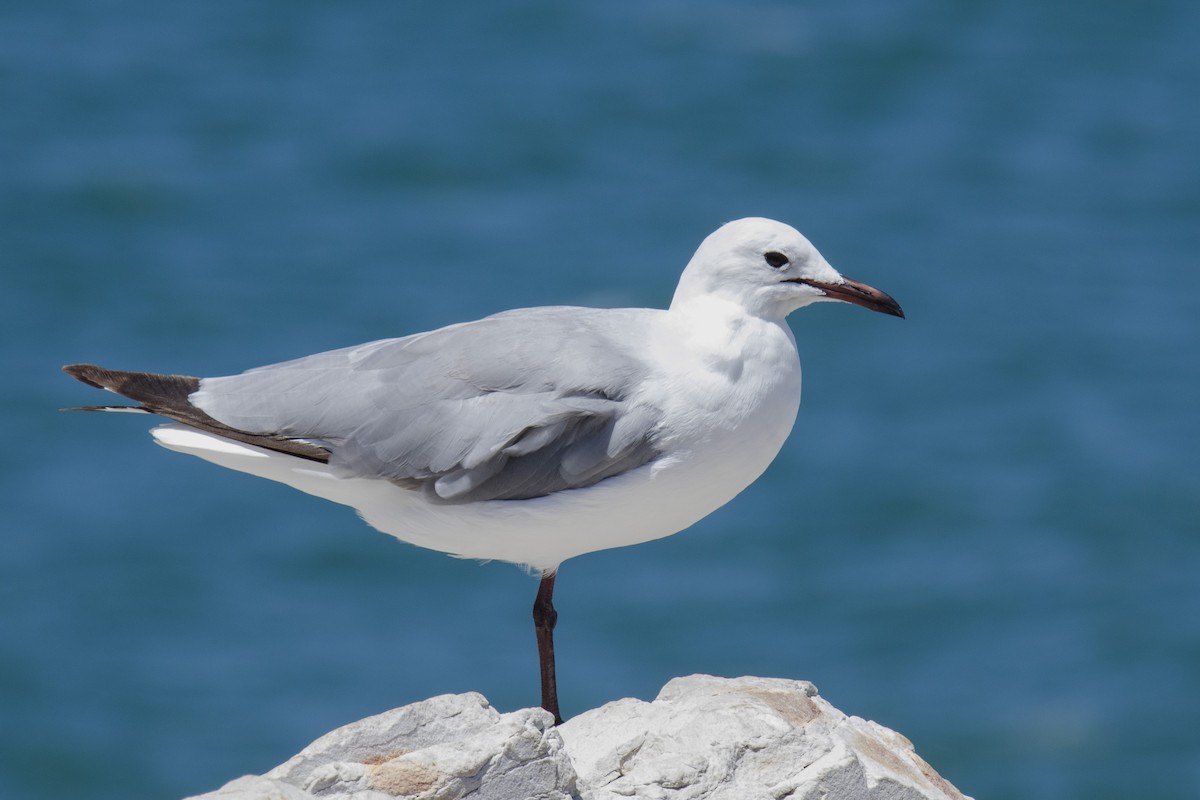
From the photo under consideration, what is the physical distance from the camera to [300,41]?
1078 inches

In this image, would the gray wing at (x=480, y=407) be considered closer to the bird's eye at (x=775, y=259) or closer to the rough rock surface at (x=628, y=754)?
the bird's eye at (x=775, y=259)

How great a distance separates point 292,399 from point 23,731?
13.7 m

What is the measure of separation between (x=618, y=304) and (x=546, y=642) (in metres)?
14.2

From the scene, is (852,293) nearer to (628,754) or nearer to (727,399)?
(727,399)

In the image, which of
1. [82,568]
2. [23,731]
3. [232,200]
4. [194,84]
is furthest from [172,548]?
[194,84]

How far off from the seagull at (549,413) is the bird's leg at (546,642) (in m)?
0.35

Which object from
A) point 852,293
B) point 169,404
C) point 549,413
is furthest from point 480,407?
point 852,293

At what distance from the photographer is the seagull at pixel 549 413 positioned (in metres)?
7.18

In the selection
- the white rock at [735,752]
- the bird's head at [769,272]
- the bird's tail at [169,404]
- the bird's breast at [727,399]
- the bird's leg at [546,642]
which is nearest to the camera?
the white rock at [735,752]

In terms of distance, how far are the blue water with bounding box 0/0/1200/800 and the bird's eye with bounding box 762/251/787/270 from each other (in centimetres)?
1116

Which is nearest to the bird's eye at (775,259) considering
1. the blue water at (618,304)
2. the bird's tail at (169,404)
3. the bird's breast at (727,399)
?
the bird's breast at (727,399)

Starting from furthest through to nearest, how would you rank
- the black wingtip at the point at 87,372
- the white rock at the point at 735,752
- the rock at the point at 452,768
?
the black wingtip at the point at 87,372 → the white rock at the point at 735,752 → the rock at the point at 452,768

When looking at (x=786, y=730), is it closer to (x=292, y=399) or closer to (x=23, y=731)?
(x=292, y=399)

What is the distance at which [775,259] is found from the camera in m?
7.34
